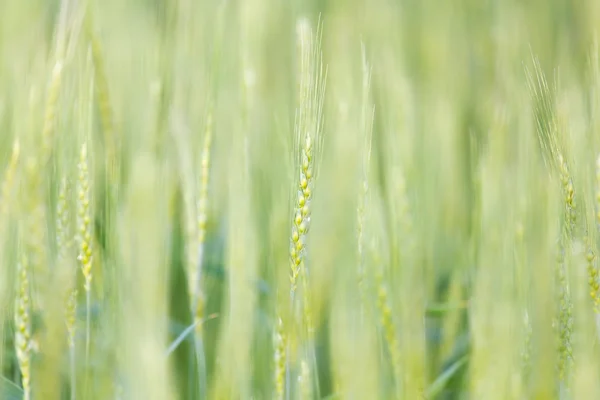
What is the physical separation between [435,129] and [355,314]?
1.72 ft

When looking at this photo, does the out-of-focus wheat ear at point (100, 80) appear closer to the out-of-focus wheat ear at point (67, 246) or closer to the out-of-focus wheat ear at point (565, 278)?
the out-of-focus wheat ear at point (67, 246)

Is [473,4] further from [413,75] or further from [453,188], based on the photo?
[453,188]

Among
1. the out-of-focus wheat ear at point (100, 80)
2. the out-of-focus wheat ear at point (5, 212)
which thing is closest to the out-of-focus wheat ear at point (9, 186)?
the out-of-focus wheat ear at point (5, 212)

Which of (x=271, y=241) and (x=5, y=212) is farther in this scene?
(x=271, y=241)

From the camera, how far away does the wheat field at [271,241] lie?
17.4 inches

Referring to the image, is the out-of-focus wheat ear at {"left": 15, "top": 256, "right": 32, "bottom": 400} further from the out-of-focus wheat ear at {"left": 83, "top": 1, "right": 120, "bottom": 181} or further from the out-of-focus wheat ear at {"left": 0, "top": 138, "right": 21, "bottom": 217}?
the out-of-focus wheat ear at {"left": 83, "top": 1, "right": 120, "bottom": 181}

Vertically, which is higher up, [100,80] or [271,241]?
[100,80]

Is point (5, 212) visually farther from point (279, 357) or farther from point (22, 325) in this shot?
point (279, 357)

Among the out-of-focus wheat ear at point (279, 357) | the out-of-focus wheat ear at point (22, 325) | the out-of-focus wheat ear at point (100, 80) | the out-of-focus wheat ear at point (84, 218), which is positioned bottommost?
the out-of-focus wheat ear at point (279, 357)

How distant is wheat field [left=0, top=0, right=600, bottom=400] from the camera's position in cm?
44

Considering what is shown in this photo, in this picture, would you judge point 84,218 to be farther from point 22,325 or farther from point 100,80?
point 100,80

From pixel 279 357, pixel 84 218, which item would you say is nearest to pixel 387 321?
pixel 279 357

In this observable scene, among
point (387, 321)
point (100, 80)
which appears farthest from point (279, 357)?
point (100, 80)

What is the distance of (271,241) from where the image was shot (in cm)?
60
